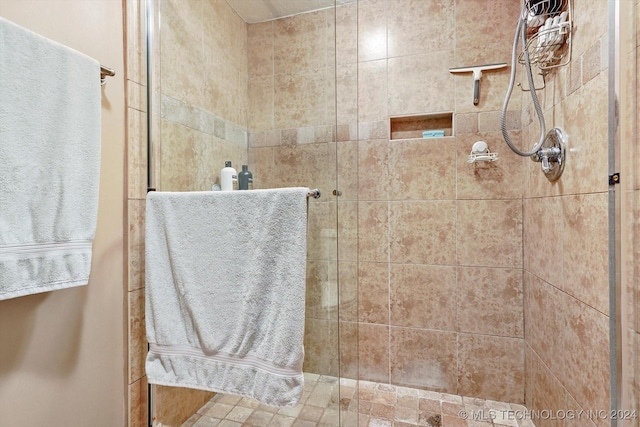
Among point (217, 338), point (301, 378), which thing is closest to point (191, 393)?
point (217, 338)

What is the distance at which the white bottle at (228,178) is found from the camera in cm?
120

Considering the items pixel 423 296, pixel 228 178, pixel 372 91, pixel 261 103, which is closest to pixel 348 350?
pixel 423 296

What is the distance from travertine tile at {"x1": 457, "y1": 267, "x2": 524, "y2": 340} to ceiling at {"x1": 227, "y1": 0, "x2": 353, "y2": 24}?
4.76ft

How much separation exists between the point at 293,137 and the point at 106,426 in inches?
47.6

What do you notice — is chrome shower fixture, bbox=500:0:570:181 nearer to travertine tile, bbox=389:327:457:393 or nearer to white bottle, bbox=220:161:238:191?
travertine tile, bbox=389:327:457:393

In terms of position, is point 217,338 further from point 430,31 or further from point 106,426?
point 430,31

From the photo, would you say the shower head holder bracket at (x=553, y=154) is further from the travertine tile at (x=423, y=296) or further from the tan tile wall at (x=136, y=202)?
the tan tile wall at (x=136, y=202)

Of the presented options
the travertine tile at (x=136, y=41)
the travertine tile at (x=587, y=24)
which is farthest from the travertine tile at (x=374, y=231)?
the travertine tile at (x=136, y=41)

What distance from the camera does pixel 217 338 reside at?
1057 millimetres

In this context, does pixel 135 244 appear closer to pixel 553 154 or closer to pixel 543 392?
pixel 553 154

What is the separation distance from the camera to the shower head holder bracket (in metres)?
1.21

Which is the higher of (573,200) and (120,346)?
(573,200)

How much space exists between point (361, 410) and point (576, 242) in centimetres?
123

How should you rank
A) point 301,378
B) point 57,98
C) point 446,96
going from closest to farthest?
point 57,98, point 301,378, point 446,96
